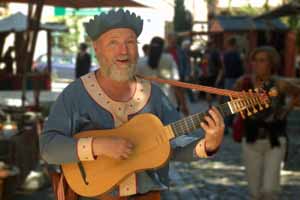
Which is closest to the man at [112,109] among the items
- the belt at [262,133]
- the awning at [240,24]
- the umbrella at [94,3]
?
the belt at [262,133]

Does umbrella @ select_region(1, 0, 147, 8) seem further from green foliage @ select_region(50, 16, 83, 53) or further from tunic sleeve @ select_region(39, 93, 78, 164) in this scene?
green foliage @ select_region(50, 16, 83, 53)

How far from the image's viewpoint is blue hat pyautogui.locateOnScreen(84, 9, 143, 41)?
120 inches

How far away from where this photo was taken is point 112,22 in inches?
120

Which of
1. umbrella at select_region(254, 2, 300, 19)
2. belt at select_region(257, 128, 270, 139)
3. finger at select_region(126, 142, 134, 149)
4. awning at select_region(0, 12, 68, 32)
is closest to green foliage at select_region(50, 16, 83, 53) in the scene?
awning at select_region(0, 12, 68, 32)

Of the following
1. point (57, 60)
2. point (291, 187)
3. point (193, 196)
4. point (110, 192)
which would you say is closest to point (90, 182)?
point (110, 192)

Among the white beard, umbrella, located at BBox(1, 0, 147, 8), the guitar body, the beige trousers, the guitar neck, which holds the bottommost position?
the beige trousers

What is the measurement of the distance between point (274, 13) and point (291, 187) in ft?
27.8

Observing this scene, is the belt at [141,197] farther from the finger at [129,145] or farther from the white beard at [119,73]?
the white beard at [119,73]

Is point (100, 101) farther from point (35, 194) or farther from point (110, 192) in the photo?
point (35, 194)

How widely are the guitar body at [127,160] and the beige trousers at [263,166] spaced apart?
2.69m

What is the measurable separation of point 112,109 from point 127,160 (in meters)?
0.22

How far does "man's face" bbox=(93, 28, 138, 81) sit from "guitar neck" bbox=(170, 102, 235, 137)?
1.00ft

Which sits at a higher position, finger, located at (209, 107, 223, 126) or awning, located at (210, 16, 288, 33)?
finger, located at (209, 107, 223, 126)

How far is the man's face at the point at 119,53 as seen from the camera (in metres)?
3.02
